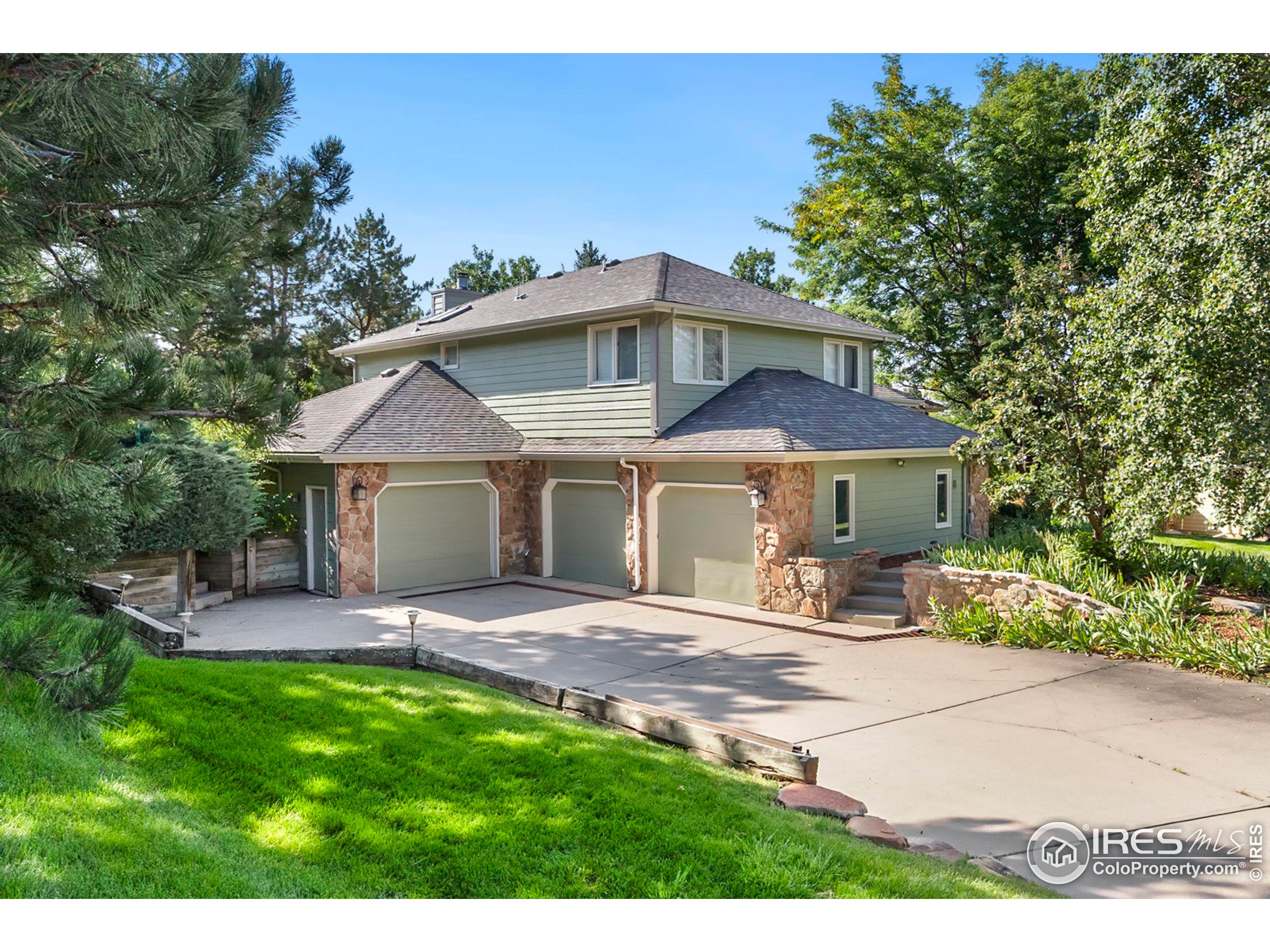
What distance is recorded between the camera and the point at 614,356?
48.0 ft

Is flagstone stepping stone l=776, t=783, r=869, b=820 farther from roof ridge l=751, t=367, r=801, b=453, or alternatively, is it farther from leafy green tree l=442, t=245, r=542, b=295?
leafy green tree l=442, t=245, r=542, b=295

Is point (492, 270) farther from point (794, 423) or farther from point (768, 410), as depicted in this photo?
point (794, 423)

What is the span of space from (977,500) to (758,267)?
29.7 meters

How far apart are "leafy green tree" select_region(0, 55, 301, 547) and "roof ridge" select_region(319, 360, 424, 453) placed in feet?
28.6

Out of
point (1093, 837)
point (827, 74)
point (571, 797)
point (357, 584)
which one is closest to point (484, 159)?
point (827, 74)

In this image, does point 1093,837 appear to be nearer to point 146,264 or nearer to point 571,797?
point 571,797

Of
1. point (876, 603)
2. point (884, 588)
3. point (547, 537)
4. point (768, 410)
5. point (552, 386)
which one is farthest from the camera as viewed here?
point (547, 537)

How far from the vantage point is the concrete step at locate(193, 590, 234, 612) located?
1259cm

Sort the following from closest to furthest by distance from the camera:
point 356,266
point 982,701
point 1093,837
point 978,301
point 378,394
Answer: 1. point 1093,837
2. point 982,701
3. point 378,394
4. point 978,301
5. point 356,266

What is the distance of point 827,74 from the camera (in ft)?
22.3


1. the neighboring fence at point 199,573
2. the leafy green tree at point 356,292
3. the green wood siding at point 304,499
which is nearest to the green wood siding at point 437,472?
the green wood siding at point 304,499

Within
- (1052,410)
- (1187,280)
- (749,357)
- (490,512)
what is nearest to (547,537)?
(490,512)

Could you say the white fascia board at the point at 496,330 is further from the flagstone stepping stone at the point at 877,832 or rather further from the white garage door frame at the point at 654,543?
the flagstone stepping stone at the point at 877,832
